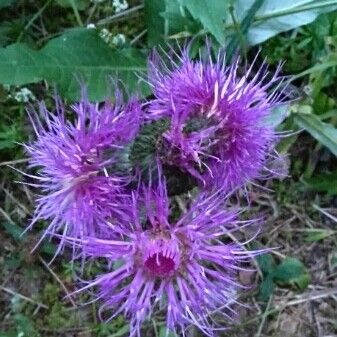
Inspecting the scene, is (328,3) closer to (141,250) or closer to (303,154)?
(303,154)

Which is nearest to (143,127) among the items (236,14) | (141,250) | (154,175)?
(154,175)

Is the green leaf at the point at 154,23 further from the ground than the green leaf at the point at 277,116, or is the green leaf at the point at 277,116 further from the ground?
the green leaf at the point at 154,23

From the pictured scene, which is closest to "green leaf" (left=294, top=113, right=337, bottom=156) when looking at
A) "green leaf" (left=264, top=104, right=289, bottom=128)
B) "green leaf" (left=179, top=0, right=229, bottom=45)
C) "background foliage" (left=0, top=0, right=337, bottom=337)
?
"background foliage" (left=0, top=0, right=337, bottom=337)

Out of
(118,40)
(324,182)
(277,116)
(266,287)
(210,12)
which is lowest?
(266,287)

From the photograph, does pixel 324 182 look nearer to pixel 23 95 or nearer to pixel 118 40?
pixel 118 40

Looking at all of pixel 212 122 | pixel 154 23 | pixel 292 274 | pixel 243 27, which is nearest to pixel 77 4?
pixel 154 23

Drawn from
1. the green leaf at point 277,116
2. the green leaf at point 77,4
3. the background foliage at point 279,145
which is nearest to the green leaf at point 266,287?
the background foliage at point 279,145

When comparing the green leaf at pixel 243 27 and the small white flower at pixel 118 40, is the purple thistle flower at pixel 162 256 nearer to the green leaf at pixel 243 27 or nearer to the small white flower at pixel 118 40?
the green leaf at pixel 243 27

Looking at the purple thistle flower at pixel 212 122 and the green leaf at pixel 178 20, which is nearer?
the purple thistle flower at pixel 212 122
